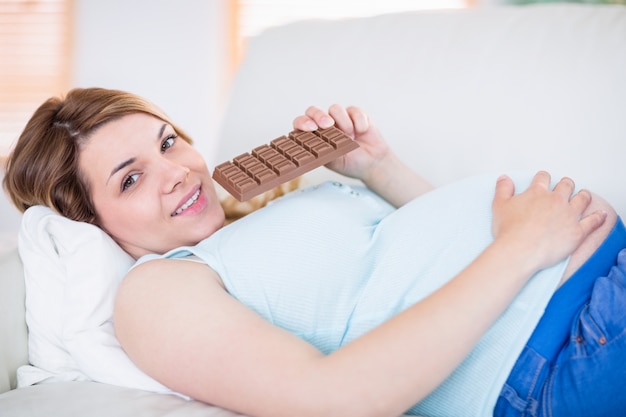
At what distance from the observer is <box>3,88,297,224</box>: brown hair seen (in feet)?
4.46

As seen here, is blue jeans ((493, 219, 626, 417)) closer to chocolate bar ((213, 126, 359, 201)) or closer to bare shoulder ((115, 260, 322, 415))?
bare shoulder ((115, 260, 322, 415))

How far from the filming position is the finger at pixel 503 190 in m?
1.20

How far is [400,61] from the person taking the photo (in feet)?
5.73

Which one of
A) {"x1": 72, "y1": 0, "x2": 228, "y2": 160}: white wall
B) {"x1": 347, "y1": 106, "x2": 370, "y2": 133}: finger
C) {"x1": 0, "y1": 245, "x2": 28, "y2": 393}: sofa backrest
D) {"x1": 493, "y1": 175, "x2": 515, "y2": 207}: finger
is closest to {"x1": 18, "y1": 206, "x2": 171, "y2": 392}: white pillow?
{"x1": 0, "y1": 245, "x2": 28, "y2": 393}: sofa backrest

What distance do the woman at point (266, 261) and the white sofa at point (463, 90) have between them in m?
0.16

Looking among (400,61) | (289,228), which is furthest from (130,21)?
(289,228)

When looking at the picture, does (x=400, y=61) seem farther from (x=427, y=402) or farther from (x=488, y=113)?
(x=427, y=402)

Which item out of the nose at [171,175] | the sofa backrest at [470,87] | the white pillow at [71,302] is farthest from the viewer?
the sofa backrest at [470,87]

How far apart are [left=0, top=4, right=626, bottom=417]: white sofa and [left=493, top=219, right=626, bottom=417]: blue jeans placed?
1.61 ft

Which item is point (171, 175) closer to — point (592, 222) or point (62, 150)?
point (62, 150)

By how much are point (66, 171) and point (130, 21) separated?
264 centimetres

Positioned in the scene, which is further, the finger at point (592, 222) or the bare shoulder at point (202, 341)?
the finger at point (592, 222)

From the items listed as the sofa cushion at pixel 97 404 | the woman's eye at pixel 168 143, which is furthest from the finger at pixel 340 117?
the sofa cushion at pixel 97 404

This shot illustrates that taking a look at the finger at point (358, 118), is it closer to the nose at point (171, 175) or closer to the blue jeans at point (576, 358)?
the nose at point (171, 175)
